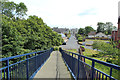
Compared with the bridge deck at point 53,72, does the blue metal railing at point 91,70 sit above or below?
above

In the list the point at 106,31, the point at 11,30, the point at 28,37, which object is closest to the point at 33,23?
the point at 28,37

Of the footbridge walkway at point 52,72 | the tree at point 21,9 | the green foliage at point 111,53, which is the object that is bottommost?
the green foliage at point 111,53

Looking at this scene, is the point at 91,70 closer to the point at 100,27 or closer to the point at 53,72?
the point at 53,72

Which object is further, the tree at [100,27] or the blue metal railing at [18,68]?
the tree at [100,27]

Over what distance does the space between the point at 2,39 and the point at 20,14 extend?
1333 inches

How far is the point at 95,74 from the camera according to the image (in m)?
2.38

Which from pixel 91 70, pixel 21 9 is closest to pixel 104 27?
pixel 21 9

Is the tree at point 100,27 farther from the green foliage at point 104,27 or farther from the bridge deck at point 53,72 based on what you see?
the bridge deck at point 53,72

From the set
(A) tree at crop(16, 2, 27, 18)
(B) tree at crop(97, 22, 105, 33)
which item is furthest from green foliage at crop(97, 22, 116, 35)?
(A) tree at crop(16, 2, 27, 18)

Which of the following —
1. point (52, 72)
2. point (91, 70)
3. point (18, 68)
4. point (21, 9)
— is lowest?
point (52, 72)

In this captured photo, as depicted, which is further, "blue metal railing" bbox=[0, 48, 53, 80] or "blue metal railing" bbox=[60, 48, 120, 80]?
"blue metal railing" bbox=[0, 48, 53, 80]

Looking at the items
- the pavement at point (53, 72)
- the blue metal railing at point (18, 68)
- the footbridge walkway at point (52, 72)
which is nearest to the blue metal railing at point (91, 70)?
the footbridge walkway at point (52, 72)

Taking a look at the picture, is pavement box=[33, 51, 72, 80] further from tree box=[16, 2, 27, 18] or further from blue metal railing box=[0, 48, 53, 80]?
tree box=[16, 2, 27, 18]

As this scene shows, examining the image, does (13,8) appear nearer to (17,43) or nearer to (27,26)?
(27,26)
